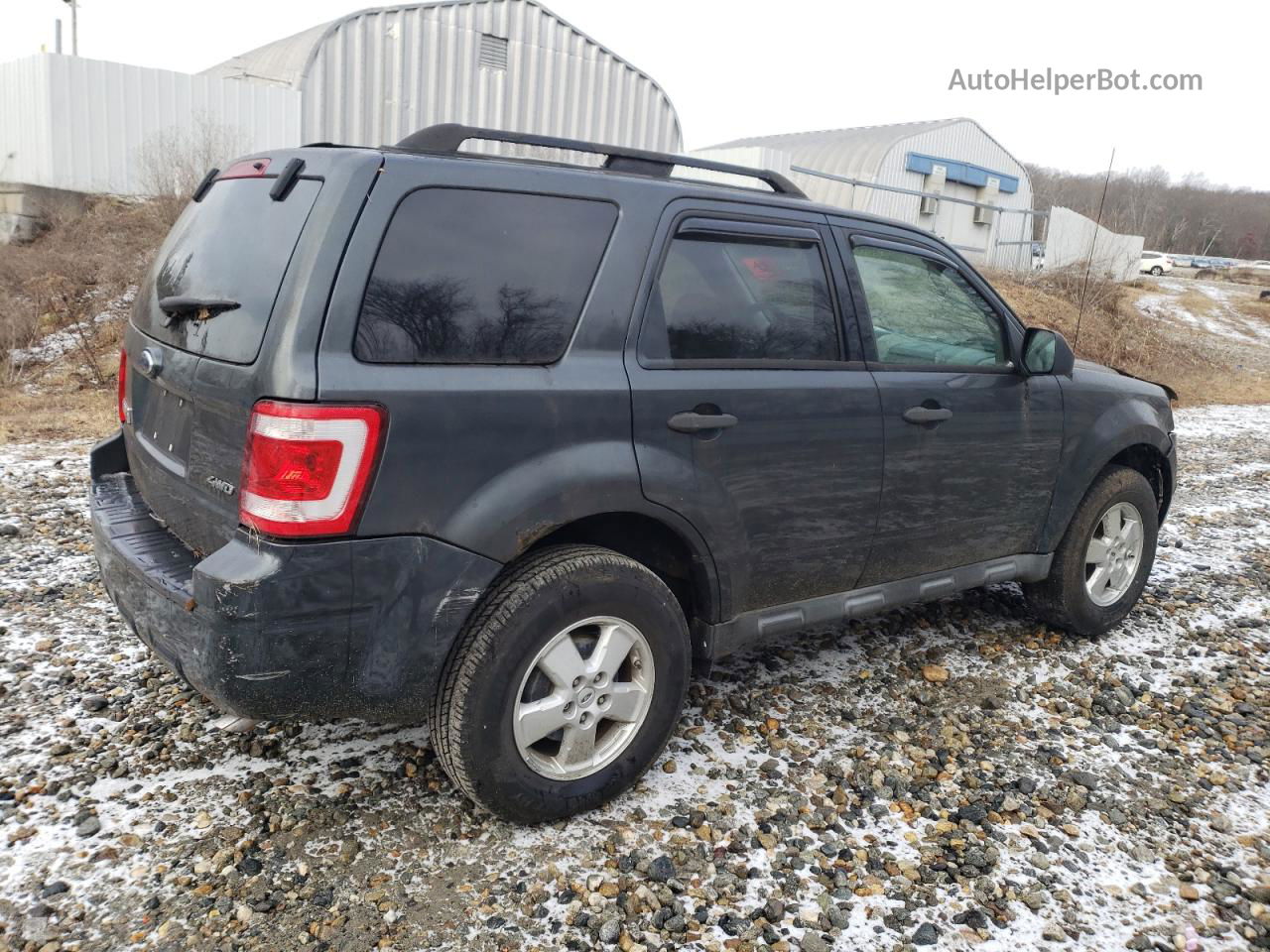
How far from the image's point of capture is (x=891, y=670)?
4168 mm

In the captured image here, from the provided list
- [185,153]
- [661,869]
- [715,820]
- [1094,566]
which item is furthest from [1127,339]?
[661,869]

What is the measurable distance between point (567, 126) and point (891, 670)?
1612 cm

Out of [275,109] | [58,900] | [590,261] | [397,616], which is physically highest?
[275,109]

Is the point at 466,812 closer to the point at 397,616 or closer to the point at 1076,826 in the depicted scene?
the point at 397,616

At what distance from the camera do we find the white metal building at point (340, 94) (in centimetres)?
1457

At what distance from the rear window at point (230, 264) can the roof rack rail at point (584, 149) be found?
409 millimetres

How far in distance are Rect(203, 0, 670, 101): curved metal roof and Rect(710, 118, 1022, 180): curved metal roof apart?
9.89 m

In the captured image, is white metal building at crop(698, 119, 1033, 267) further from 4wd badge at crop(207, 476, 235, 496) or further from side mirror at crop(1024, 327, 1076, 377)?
4wd badge at crop(207, 476, 235, 496)

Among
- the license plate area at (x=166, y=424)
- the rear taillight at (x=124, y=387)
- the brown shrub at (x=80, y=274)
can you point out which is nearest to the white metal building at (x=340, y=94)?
the brown shrub at (x=80, y=274)

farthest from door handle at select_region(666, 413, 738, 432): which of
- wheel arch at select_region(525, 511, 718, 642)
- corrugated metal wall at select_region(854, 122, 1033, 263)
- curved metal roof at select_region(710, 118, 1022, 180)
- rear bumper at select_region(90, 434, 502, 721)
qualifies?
curved metal roof at select_region(710, 118, 1022, 180)

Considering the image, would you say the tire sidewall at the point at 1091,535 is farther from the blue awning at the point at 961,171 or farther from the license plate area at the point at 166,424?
the blue awning at the point at 961,171

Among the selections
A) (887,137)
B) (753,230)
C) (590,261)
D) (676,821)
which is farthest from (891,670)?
(887,137)

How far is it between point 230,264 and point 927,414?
2.44 m

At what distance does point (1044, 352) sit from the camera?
13.0 ft
